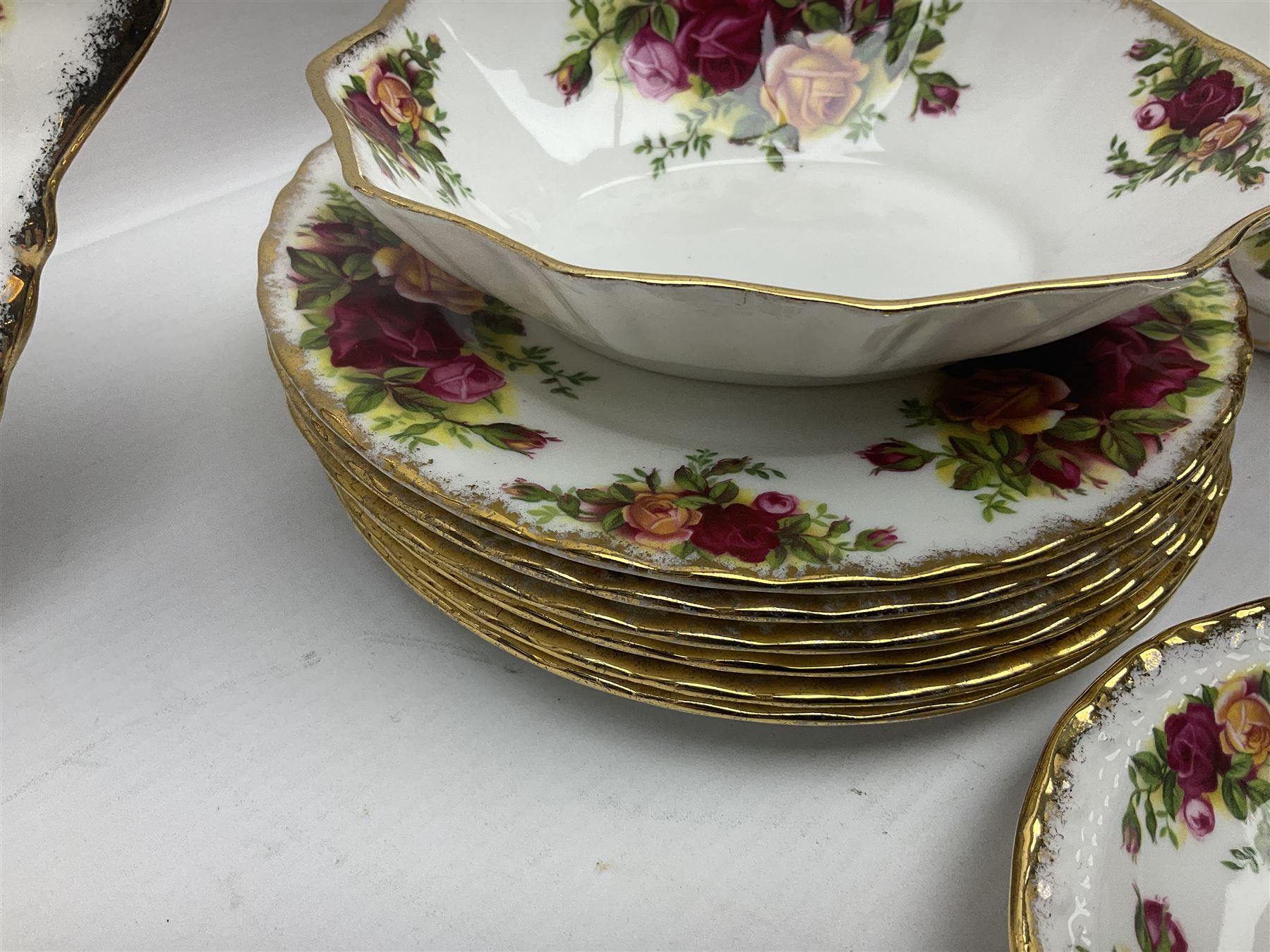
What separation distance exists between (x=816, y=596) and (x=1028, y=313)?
162mm

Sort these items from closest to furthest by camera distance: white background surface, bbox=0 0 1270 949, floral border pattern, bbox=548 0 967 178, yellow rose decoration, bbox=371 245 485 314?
Result: white background surface, bbox=0 0 1270 949 → yellow rose decoration, bbox=371 245 485 314 → floral border pattern, bbox=548 0 967 178

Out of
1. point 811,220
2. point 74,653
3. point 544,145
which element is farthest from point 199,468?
point 811,220

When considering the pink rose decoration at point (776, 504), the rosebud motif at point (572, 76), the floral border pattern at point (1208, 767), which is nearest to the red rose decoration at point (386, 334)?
the pink rose decoration at point (776, 504)

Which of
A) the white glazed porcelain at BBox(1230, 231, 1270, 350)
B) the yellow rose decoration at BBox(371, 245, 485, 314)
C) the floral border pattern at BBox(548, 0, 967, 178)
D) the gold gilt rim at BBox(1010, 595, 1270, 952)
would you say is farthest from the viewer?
the floral border pattern at BBox(548, 0, 967, 178)

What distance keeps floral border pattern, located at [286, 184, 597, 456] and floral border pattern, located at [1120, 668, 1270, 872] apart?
0.33 metres

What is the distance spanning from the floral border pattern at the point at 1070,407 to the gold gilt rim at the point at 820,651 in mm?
56

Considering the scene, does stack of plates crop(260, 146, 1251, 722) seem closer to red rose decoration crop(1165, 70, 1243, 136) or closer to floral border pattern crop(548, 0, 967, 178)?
red rose decoration crop(1165, 70, 1243, 136)

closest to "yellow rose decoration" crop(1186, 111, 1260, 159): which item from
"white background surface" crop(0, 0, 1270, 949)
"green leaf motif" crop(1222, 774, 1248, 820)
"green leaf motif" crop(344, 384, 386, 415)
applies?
"white background surface" crop(0, 0, 1270, 949)

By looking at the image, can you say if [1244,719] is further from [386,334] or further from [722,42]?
[722,42]

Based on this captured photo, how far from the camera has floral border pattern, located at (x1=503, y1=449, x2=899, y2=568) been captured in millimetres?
526

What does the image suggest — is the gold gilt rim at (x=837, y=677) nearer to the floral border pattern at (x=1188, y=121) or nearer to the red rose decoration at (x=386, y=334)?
the red rose decoration at (x=386, y=334)

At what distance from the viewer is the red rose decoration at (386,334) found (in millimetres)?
632

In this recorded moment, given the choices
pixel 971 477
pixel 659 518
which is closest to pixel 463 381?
pixel 659 518

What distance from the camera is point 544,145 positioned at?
88cm
